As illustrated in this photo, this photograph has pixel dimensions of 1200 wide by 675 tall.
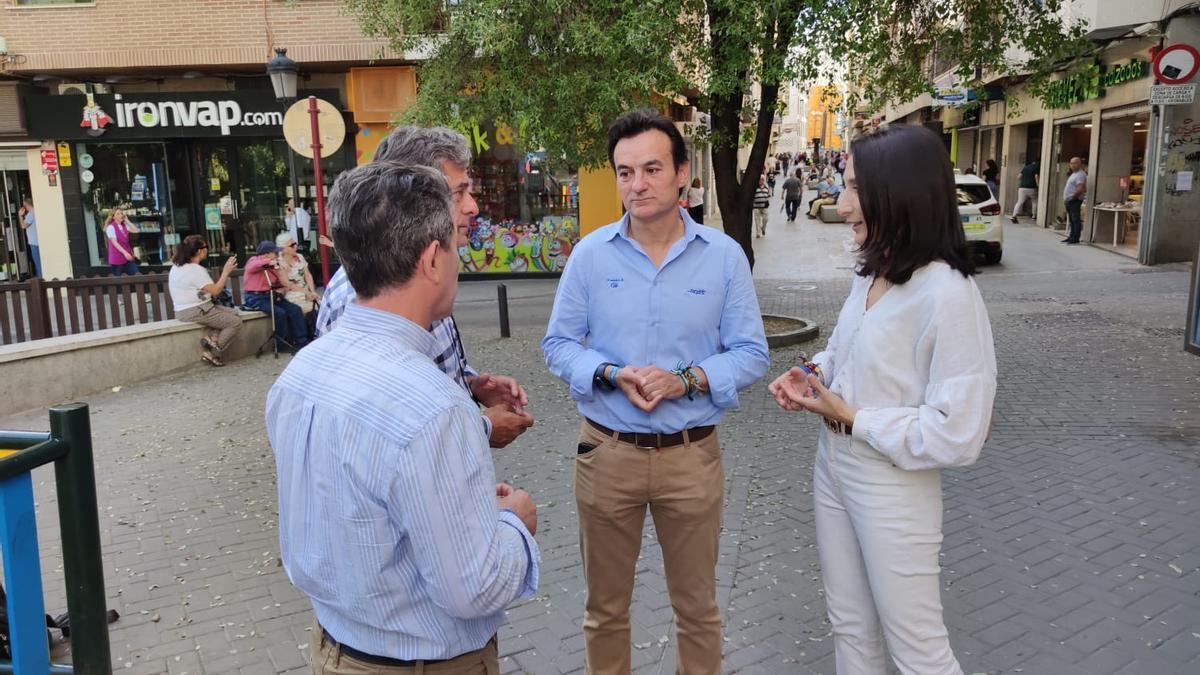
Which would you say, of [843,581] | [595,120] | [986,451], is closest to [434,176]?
[843,581]

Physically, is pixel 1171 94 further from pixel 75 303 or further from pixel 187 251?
pixel 75 303

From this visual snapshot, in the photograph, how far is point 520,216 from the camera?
709 inches

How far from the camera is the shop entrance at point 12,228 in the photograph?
19.0 m

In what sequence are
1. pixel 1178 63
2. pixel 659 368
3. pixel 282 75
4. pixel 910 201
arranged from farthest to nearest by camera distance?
pixel 1178 63, pixel 282 75, pixel 659 368, pixel 910 201

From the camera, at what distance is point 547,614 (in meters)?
4.02

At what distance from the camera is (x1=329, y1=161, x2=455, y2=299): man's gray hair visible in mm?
1705

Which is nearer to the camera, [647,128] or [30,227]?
[647,128]

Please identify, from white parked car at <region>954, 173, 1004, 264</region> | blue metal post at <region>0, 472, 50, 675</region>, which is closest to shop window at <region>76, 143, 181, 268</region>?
white parked car at <region>954, 173, 1004, 264</region>

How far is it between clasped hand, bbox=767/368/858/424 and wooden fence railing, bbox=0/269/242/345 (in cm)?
981

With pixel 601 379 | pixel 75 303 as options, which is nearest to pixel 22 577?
pixel 601 379

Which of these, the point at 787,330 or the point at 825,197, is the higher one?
the point at 825,197

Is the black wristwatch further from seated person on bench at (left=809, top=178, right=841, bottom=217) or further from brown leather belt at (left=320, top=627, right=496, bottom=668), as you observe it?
seated person on bench at (left=809, top=178, right=841, bottom=217)

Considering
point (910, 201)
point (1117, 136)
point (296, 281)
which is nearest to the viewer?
point (910, 201)

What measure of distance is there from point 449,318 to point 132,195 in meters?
19.1
